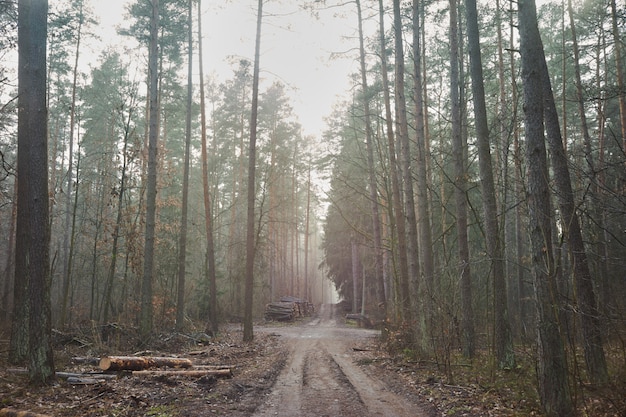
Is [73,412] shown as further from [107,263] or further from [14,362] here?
[107,263]

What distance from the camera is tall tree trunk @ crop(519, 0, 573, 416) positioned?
5.23 m

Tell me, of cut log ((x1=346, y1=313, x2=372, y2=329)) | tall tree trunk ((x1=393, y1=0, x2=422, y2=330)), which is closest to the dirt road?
tall tree trunk ((x1=393, y1=0, x2=422, y2=330))

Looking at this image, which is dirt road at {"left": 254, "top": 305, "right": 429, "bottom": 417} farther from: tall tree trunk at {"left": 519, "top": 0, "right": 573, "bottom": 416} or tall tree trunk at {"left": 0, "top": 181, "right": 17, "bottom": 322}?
tall tree trunk at {"left": 0, "top": 181, "right": 17, "bottom": 322}

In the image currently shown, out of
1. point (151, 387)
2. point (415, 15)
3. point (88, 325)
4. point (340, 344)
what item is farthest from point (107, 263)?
point (415, 15)

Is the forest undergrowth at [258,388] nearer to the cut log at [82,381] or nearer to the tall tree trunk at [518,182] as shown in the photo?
the cut log at [82,381]

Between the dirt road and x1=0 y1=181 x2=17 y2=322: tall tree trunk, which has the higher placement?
x1=0 y1=181 x2=17 y2=322: tall tree trunk

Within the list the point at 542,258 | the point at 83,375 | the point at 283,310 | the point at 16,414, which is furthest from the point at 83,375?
the point at 283,310

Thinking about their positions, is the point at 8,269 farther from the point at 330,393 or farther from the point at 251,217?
the point at 330,393

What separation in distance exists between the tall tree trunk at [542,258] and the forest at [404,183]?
0.08ft

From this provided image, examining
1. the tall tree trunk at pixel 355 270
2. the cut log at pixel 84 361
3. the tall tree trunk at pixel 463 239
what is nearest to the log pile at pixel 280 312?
the tall tree trunk at pixel 355 270

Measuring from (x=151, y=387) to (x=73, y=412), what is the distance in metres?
1.80

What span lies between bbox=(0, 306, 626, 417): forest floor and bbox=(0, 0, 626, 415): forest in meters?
0.59

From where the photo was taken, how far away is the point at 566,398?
205 inches

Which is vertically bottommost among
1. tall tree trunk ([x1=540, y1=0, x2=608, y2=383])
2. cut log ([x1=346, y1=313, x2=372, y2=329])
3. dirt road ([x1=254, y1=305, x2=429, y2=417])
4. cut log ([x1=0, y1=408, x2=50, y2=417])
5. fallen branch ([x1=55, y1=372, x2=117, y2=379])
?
cut log ([x1=346, y1=313, x2=372, y2=329])
